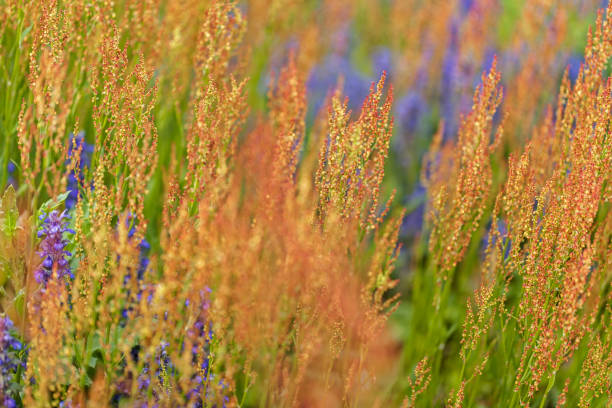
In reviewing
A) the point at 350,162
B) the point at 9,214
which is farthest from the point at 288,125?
the point at 9,214

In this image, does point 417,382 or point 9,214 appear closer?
point 417,382

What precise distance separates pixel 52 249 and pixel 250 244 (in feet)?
2.20

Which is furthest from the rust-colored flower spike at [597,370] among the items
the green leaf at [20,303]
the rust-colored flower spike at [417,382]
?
the green leaf at [20,303]

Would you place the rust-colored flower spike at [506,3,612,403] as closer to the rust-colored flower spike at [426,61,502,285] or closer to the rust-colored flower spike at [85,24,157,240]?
the rust-colored flower spike at [426,61,502,285]

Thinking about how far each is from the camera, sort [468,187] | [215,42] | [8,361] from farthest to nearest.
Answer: [215,42] → [468,187] → [8,361]

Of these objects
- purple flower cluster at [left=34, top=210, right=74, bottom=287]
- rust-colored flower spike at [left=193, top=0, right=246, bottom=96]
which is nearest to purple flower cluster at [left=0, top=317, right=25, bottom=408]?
purple flower cluster at [left=34, top=210, right=74, bottom=287]

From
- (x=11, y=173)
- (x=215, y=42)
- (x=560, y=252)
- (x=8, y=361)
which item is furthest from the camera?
(x=11, y=173)

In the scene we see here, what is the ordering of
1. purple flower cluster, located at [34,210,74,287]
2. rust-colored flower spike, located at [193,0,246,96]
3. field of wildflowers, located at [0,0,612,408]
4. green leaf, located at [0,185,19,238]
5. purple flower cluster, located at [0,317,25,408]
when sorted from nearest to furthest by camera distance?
field of wildflowers, located at [0,0,612,408] → purple flower cluster, located at [0,317,25,408] → purple flower cluster, located at [34,210,74,287] → green leaf, located at [0,185,19,238] → rust-colored flower spike, located at [193,0,246,96]

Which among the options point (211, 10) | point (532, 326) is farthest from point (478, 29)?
point (532, 326)

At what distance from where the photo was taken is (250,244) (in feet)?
4.99

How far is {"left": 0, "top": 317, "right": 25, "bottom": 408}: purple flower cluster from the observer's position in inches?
67.5

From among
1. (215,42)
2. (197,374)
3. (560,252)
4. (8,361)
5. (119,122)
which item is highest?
(215,42)

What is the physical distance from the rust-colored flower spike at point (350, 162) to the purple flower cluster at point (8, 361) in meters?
0.90

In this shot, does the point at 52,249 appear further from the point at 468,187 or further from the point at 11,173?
the point at 468,187
